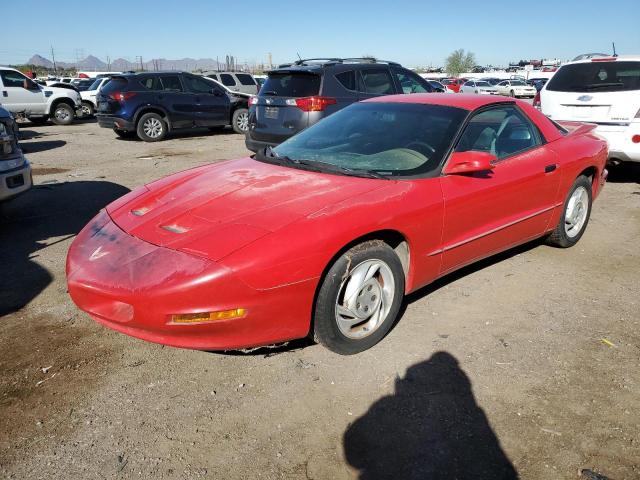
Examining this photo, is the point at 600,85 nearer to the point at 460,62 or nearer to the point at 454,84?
the point at 454,84

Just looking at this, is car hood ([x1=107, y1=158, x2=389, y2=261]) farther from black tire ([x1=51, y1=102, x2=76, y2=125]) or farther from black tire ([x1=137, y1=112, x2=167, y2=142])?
black tire ([x1=51, y1=102, x2=76, y2=125])

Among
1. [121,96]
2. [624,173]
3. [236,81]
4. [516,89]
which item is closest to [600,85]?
[624,173]

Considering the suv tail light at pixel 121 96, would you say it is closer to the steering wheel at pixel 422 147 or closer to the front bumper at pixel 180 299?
the steering wheel at pixel 422 147

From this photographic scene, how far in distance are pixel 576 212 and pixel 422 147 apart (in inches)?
82.2

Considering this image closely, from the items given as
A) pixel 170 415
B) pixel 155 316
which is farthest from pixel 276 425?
pixel 155 316

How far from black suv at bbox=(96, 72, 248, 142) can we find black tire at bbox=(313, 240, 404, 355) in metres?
10.7

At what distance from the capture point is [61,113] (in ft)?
55.9

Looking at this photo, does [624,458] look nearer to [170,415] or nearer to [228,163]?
[170,415]

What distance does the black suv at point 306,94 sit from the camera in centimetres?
738

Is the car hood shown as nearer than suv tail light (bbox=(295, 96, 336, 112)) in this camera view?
Yes

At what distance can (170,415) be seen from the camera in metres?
2.50

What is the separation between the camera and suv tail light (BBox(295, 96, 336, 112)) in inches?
290

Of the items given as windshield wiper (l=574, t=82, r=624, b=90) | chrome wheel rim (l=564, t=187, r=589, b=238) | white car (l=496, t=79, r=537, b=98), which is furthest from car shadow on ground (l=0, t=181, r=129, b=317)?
white car (l=496, t=79, r=537, b=98)

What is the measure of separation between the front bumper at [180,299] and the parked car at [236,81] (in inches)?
608
